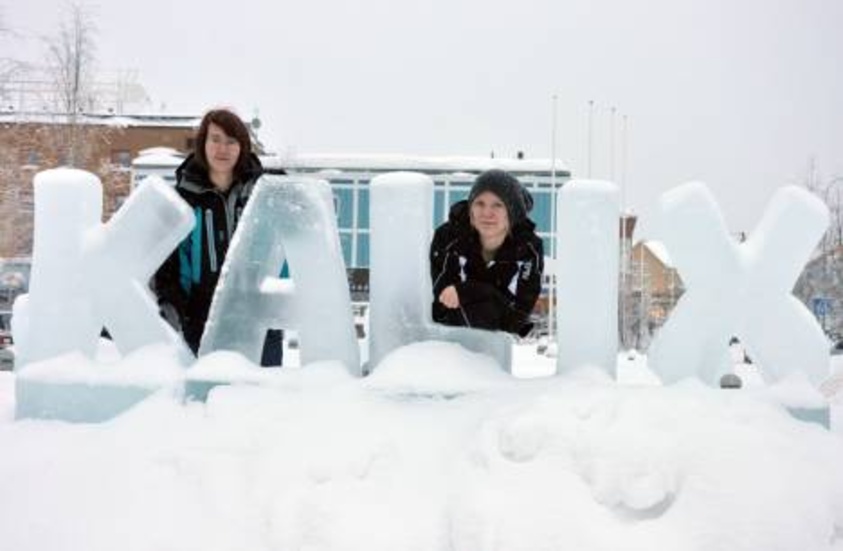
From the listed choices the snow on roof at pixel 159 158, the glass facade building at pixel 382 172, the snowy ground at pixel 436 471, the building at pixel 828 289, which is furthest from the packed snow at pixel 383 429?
the glass facade building at pixel 382 172

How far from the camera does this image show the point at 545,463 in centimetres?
256

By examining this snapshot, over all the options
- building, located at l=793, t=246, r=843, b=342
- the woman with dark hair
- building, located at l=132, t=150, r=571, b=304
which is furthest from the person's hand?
building, located at l=132, t=150, r=571, b=304

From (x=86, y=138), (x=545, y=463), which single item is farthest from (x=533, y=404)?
(x=86, y=138)

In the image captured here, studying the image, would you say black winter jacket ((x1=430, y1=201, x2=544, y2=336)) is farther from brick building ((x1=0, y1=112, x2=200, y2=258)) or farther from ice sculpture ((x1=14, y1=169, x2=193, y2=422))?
brick building ((x1=0, y1=112, x2=200, y2=258))

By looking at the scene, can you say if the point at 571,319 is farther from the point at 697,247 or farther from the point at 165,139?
the point at 165,139

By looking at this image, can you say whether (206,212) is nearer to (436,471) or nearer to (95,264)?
(95,264)

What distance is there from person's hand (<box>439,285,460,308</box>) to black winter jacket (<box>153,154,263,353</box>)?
1152mm

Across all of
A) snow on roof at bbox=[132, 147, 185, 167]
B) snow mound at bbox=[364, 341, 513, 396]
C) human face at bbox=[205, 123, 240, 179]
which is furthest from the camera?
snow on roof at bbox=[132, 147, 185, 167]

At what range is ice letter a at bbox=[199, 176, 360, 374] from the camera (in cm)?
339

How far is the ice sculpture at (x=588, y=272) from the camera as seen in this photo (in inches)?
129

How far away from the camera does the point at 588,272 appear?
330 cm

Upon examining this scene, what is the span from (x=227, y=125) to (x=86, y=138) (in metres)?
18.3

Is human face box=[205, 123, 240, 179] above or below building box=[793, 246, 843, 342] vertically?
above

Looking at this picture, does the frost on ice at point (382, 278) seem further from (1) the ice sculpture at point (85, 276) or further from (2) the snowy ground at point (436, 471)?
(2) the snowy ground at point (436, 471)
